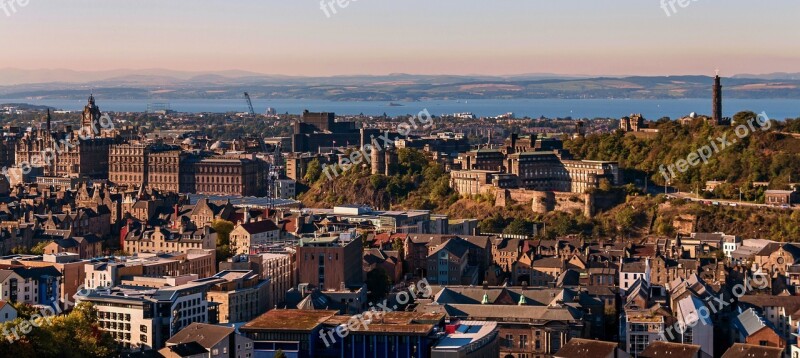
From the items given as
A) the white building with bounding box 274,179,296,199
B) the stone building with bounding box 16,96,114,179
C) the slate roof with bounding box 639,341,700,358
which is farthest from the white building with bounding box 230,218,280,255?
the stone building with bounding box 16,96,114,179

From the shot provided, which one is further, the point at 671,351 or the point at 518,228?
the point at 518,228

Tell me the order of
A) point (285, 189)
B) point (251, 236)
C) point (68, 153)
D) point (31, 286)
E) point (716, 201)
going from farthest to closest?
point (68, 153) → point (285, 189) → point (716, 201) → point (251, 236) → point (31, 286)

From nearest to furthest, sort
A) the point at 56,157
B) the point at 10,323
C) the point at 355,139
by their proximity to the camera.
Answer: the point at 10,323, the point at 56,157, the point at 355,139

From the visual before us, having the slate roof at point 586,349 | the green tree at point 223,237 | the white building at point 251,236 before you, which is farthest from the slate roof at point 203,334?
the white building at point 251,236

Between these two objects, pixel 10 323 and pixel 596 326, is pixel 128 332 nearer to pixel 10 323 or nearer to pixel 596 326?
pixel 10 323

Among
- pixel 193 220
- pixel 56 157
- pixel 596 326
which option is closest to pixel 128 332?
pixel 596 326

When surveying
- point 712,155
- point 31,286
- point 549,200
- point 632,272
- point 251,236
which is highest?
point 712,155

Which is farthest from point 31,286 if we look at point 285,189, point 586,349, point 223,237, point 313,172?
point 313,172

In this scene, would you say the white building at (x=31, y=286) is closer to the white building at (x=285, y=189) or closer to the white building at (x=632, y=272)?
the white building at (x=632, y=272)

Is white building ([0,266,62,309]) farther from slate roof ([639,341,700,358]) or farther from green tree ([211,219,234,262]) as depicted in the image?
slate roof ([639,341,700,358])

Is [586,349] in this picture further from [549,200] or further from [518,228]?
[549,200]

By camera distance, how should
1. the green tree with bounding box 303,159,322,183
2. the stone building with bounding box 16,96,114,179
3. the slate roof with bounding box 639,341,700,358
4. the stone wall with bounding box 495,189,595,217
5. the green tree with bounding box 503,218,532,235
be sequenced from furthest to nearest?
the stone building with bounding box 16,96,114,179 → the green tree with bounding box 303,159,322,183 → the stone wall with bounding box 495,189,595,217 → the green tree with bounding box 503,218,532,235 → the slate roof with bounding box 639,341,700,358
